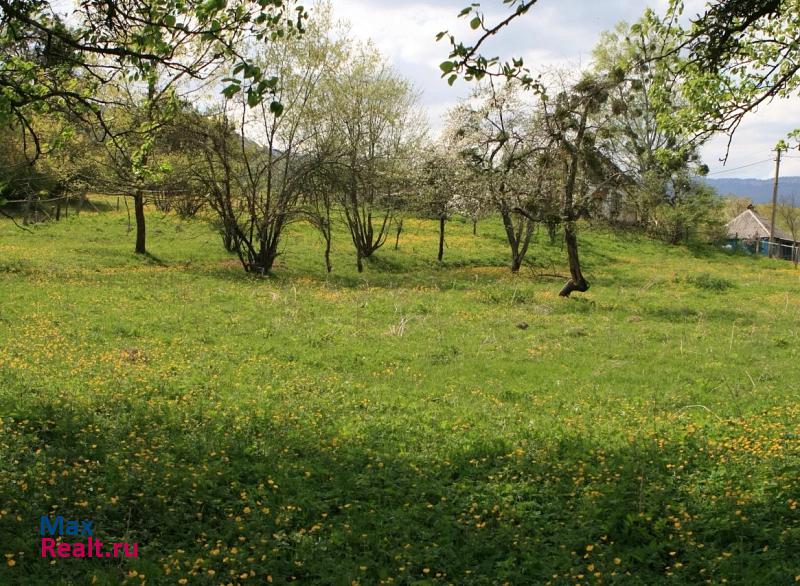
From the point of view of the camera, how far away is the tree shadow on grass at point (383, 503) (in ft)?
18.1

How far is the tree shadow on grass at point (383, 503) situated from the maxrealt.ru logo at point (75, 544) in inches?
4.0

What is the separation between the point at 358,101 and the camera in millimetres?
33812

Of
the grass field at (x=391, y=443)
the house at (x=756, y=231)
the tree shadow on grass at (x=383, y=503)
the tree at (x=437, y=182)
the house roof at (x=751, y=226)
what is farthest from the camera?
the house roof at (x=751, y=226)

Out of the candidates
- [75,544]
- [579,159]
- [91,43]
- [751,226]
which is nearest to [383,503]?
[75,544]

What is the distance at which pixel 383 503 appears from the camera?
266 inches

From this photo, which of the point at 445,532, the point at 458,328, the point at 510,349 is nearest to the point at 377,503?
the point at 445,532

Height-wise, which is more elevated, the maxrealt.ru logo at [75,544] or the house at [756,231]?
the house at [756,231]

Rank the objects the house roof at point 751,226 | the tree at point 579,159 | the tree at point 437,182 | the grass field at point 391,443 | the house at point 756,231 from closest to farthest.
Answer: the grass field at point 391,443
the tree at point 579,159
the tree at point 437,182
the house at point 756,231
the house roof at point 751,226

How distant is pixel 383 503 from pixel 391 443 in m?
1.75

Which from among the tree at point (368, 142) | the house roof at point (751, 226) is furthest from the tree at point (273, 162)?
the house roof at point (751, 226)

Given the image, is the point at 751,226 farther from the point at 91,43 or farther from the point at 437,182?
the point at 91,43

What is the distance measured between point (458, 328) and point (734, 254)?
137 ft

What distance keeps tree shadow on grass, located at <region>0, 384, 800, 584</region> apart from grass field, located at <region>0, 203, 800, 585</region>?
26 millimetres

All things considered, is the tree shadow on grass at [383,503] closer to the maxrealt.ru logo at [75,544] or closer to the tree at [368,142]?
the maxrealt.ru logo at [75,544]
